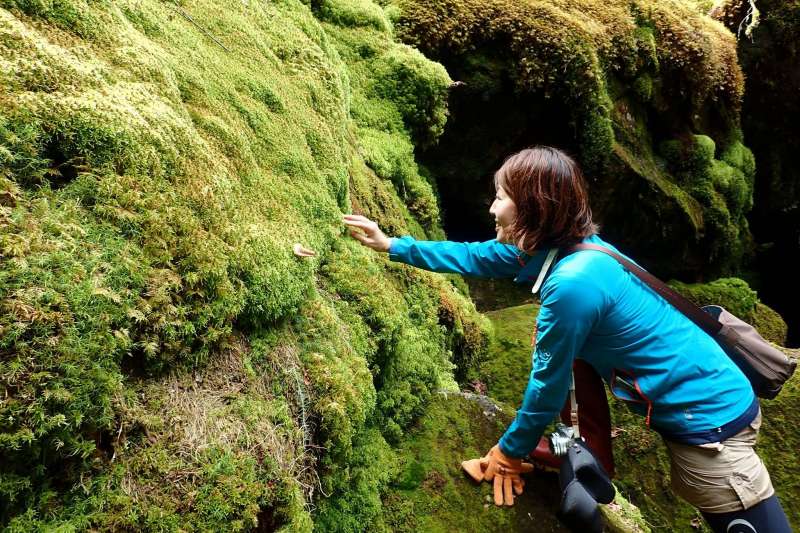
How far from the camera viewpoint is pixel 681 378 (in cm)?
267

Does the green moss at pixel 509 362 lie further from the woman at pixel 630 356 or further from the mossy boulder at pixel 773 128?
the mossy boulder at pixel 773 128

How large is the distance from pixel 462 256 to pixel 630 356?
47.7 inches

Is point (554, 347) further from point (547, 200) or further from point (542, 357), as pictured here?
point (547, 200)

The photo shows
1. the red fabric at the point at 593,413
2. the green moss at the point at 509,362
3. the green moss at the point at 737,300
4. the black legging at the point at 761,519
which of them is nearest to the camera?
the black legging at the point at 761,519

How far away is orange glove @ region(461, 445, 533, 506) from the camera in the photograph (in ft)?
10.3

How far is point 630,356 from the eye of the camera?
273 cm

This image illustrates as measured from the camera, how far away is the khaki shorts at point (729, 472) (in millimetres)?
2682

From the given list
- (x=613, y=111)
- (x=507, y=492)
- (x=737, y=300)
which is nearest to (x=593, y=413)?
(x=507, y=492)

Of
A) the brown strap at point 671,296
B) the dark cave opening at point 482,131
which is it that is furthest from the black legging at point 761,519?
the dark cave opening at point 482,131

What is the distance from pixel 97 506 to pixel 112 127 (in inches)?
57.5

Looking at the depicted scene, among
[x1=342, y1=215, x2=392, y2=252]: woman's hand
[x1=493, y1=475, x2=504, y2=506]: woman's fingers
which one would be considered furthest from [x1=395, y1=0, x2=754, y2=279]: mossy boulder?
[x1=493, y1=475, x2=504, y2=506]: woman's fingers

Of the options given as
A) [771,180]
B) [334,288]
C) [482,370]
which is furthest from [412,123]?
[771,180]

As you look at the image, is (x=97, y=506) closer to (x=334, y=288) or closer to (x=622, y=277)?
(x=334, y=288)

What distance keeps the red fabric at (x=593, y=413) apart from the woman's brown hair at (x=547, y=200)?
802mm
